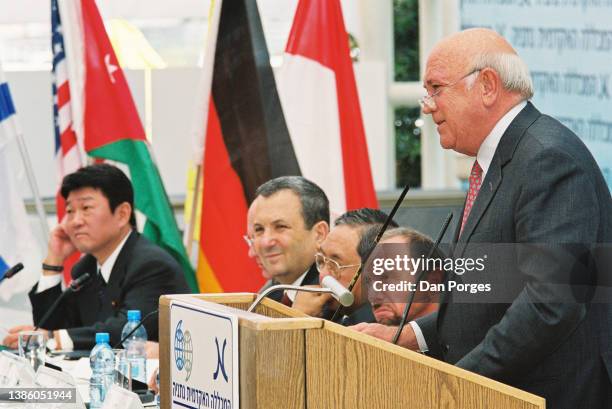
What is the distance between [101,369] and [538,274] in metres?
1.54

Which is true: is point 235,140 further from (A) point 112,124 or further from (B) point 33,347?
(B) point 33,347

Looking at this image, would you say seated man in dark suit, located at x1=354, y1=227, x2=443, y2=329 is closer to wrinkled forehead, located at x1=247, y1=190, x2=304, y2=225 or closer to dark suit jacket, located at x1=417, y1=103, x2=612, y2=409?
dark suit jacket, located at x1=417, y1=103, x2=612, y2=409

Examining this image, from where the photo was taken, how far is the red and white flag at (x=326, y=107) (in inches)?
210

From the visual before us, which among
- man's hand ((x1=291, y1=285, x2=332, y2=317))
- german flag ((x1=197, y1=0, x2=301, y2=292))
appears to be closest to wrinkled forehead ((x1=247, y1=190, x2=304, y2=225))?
man's hand ((x1=291, y1=285, x2=332, y2=317))

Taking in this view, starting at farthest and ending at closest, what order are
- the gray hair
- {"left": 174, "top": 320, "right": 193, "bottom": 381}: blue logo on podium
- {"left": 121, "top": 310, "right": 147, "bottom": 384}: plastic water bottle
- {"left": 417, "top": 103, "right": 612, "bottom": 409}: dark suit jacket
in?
{"left": 121, "top": 310, "right": 147, "bottom": 384}: plastic water bottle, the gray hair, {"left": 417, "top": 103, "right": 612, "bottom": 409}: dark suit jacket, {"left": 174, "top": 320, "right": 193, "bottom": 381}: blue logo on podium

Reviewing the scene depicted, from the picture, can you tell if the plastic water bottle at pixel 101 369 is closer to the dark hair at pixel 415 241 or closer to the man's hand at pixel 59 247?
the dark hair at pixel 415 241

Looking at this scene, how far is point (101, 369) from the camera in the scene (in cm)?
338

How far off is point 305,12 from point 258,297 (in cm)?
350

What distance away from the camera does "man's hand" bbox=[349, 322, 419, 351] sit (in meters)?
2.33

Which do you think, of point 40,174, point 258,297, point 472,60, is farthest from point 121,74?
point 258,297

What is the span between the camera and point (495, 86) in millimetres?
2531

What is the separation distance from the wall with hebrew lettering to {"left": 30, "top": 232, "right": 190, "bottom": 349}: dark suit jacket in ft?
5.53

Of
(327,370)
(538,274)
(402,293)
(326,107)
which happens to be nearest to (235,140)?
(326,107)

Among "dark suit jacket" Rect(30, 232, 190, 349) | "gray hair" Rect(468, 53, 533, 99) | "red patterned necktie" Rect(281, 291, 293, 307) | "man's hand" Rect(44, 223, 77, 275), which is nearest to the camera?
"gray hair" Rect(468, 53, 533, 99)
